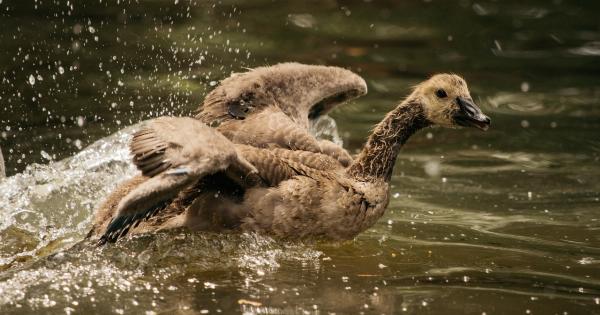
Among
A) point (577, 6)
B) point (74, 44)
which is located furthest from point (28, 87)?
point (577, 6)

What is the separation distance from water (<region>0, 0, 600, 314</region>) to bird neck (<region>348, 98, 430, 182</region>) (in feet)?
1.92

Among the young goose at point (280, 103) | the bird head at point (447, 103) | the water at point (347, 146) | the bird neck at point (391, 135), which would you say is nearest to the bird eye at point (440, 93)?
the bird head at point (447, 103)

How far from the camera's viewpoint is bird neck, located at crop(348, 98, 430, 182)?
7.57 meters

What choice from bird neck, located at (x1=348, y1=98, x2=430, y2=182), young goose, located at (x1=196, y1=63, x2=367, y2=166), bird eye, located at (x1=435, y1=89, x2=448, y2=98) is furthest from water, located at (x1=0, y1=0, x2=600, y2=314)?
bird eye, located at (x1=435, y1=89, x2=448, y2=98)

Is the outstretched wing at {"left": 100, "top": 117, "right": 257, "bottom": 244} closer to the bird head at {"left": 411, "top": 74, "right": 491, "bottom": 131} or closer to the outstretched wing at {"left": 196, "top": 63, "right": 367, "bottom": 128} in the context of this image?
the outstretched wing at {"left": 196, "top": 63, "right": 367, "bottom": 128}

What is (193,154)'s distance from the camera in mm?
6160

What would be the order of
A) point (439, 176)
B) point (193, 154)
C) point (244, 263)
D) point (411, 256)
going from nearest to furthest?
point (193, 154) < point (244, 263) < point (411, 256) < point (439, 176)

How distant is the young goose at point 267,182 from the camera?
6.18 meters

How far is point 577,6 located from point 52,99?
23.8 ft

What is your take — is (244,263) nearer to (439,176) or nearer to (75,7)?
(439,176)

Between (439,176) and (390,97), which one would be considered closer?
(439,176)

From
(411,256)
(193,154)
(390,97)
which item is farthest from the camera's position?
(390,97)

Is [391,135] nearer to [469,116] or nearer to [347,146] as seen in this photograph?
[469,116]

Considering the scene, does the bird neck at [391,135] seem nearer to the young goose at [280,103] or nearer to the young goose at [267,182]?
the young goose at [267,182]
